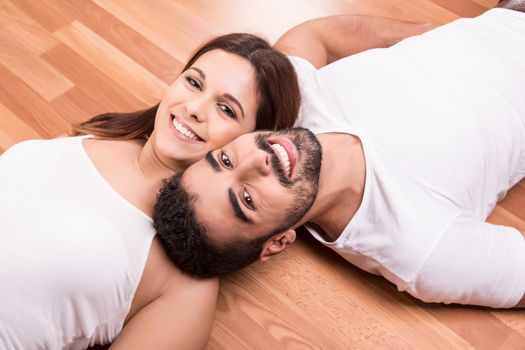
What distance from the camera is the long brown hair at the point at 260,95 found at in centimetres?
131

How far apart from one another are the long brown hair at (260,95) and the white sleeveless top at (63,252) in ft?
0.90

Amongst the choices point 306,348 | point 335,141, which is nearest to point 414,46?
point 335,141

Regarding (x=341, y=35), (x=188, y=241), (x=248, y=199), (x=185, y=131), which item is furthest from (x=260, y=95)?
(x=341, y=35)

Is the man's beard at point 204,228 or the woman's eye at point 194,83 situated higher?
the woman's eye at point 194,83

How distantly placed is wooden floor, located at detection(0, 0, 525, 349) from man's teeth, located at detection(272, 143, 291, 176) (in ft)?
1.47

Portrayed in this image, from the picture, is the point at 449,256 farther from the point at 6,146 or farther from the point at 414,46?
the point at 6,146

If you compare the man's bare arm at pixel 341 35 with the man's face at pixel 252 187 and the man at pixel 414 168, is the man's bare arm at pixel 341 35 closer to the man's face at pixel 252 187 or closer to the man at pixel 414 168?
the man at pixel 414 168

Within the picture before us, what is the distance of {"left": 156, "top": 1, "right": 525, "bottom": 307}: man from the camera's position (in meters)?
1.16

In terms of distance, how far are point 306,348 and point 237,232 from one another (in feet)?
1.45

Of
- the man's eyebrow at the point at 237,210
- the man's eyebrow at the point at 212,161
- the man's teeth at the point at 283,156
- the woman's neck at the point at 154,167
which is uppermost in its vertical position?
the man's teeth at the point at 283,156

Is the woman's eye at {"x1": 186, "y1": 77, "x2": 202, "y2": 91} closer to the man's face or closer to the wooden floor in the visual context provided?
the man's face

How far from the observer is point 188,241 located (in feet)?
3.72

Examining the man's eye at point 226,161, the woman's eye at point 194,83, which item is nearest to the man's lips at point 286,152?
the man's eye at point 226,161

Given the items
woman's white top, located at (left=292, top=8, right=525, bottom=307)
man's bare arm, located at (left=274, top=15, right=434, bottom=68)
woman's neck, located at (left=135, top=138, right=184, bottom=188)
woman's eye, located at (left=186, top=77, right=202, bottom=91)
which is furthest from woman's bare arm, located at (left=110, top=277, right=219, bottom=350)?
man's bare arm, located at (left=274, top=15, right=434, bottom=68)
